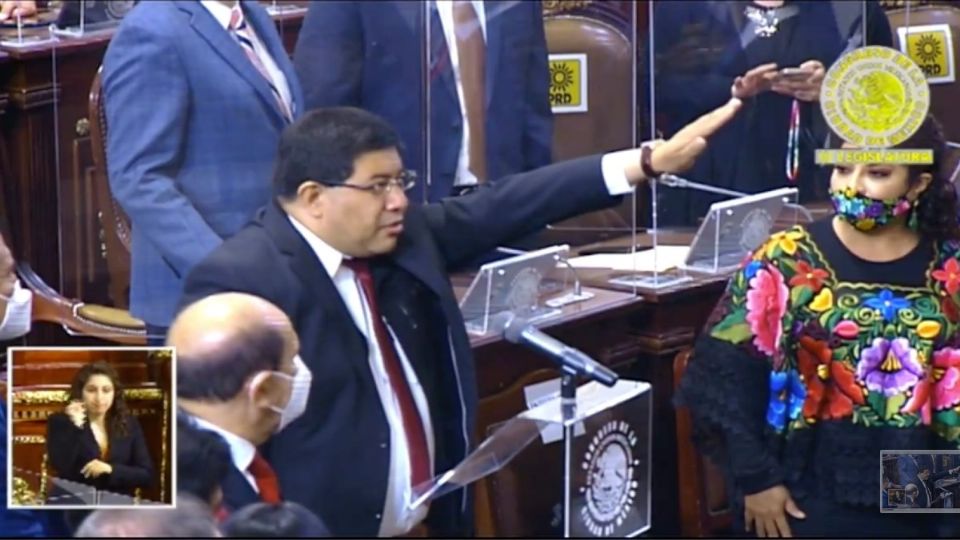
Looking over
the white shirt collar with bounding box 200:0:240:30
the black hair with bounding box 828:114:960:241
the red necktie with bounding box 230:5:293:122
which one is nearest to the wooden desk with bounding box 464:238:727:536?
the black hair with bounding box 828:114:960:241

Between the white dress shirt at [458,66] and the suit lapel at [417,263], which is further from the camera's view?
the white dress shirt at [458,66]

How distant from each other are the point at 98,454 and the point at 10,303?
0.65 ft

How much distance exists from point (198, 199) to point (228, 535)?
1.20ft

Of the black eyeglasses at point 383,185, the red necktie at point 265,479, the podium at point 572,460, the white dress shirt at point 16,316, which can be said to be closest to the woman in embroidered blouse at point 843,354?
the podium at point 572,460

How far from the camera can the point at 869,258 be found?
2299 mm

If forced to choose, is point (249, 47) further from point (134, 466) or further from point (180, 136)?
point (134, 466)

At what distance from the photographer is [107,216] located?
2305mm

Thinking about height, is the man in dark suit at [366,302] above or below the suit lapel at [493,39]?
below

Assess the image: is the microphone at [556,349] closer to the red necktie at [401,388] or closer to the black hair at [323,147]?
the red necktie at [401,388]

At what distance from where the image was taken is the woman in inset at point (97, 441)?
88.4 inches

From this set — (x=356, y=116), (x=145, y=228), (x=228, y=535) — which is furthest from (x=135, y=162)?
(x=228, y=535)

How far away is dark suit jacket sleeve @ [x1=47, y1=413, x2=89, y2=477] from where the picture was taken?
7.37 ft

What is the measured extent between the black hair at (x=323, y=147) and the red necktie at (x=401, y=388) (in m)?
0.10

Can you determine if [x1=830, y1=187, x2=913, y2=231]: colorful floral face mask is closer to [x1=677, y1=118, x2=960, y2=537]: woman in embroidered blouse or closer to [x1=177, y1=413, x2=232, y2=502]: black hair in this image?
[x1=677, y1=118, x2=960, y2=537]: woman in embroidered blouse
